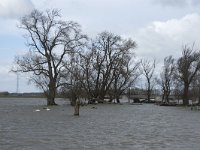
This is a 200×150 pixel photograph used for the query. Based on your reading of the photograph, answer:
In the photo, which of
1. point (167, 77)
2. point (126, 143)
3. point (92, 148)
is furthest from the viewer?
point (167, 77)

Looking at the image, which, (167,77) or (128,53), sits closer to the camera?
(128,53)

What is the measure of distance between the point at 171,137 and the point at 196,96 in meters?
93.2

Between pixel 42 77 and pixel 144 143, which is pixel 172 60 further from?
pixel 144 143

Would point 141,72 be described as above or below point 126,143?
above

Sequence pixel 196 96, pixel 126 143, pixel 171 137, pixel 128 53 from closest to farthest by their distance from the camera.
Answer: pixel 126 143
pixel 171 137
pixel 128 53
pixel 196 96

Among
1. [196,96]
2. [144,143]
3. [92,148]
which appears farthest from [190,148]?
[196,96]

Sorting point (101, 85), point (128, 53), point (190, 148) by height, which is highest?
point (128, 53)

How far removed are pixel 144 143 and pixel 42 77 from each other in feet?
200

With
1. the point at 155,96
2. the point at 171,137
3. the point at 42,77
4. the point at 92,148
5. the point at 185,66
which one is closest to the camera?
the point at 92,148

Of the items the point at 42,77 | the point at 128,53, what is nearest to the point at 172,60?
the point at 128,53

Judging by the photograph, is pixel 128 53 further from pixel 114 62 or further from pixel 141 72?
pixel 141 72

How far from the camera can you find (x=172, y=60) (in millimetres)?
135000

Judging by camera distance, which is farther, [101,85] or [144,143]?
[101,85]

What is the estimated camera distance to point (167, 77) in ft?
428
